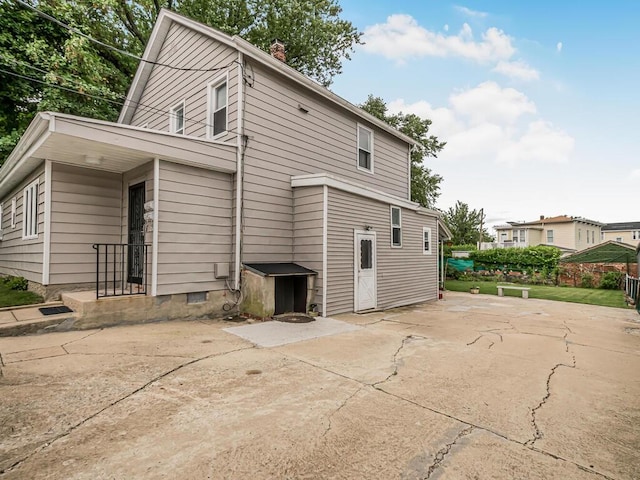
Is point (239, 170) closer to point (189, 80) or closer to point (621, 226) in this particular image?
point (189, 80)

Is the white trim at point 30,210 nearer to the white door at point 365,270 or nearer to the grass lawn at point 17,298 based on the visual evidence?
the grass lawn at point 17,298

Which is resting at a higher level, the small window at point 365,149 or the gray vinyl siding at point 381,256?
the small window at point 365,149

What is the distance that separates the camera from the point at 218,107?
28.2 ft

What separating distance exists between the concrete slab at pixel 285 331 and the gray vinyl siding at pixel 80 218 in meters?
3.79

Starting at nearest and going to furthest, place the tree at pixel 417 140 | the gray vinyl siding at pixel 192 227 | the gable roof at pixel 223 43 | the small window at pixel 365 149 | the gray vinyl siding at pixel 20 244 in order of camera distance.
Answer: the gray vinyl siding at pixel 192 227, the gray vinyl siding at pixel 20 244, the gable roof at pixel 223 43, the small window at pixel 365 149, the tree at pixel 417 140

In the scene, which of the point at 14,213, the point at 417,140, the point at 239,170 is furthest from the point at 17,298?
the point at 417,140

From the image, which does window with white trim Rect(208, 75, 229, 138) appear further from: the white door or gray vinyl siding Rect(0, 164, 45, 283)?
the white door

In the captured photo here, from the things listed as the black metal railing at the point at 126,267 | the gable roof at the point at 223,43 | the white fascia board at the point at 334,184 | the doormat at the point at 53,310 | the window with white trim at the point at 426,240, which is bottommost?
the doormat at the point at 53,310

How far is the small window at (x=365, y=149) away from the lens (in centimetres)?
1141

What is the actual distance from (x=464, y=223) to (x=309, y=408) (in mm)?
36029

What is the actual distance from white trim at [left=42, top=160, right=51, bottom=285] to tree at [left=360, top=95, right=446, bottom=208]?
690 inches

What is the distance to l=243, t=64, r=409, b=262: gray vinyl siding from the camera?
7.85m

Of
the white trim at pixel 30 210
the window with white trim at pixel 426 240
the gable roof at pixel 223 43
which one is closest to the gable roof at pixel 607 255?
the window with white trim at pixel 426 240

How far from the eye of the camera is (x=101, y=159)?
22.1 feet
